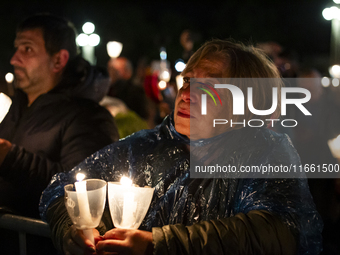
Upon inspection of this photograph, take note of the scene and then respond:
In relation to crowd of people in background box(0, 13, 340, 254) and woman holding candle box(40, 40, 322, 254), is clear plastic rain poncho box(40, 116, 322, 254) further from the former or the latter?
crowd of people in background box(0, 13, 340, 254)

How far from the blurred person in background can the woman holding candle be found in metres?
0.50

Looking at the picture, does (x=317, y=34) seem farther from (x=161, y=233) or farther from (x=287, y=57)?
(x=161, y=233)

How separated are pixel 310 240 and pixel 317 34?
39.6m

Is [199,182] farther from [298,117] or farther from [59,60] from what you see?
[298,117]

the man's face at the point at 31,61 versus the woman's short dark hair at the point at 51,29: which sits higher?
the woman's short dark hair at the point at 51,29

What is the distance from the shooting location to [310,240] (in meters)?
1.63

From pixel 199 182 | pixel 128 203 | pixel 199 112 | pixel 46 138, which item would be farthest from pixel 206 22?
pixel 128 203

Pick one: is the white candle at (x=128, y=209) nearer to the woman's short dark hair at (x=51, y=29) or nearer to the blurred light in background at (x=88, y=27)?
the woman's short dark hair at (x=51, y=29)

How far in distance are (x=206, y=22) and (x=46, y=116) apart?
3559cm

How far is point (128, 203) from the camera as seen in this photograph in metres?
1.51

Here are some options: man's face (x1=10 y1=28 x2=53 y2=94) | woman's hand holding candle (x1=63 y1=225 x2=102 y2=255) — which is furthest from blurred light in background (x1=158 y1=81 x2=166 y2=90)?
woman's hand holding candle (x1=63 y1=225 x2=102 y2=255)

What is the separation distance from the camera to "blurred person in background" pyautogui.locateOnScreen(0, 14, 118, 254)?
8.36 ft


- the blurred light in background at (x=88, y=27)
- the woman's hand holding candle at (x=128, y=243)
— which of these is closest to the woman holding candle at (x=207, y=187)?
the woman's hand holding candle at (x=128, y=243)

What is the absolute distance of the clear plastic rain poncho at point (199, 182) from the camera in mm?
1625
